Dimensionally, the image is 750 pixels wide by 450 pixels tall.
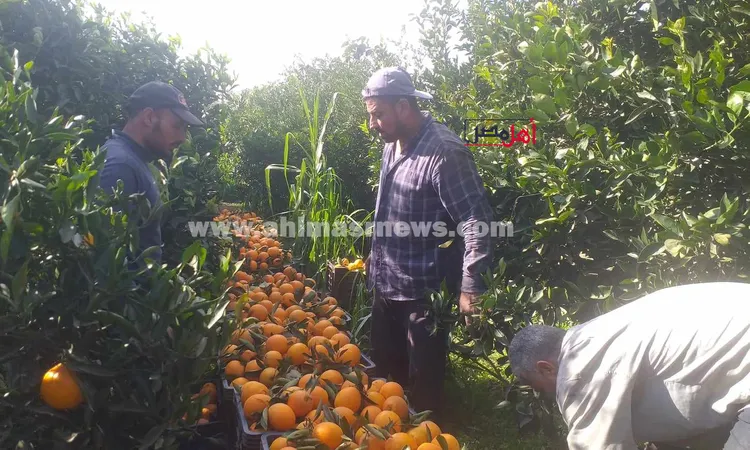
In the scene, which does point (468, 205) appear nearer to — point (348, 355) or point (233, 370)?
point (348, 355)

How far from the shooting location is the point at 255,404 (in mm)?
1988

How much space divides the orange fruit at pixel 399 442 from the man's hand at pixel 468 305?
767mm

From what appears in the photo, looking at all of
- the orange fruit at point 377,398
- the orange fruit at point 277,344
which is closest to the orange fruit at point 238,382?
the orange fruit at point 277,344

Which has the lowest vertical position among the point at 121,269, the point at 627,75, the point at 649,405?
the point at 649,405

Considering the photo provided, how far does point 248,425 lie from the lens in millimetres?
1950

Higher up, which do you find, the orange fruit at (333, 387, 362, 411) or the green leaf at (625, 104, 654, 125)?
the green leaf at (625, 104, 654, 125)

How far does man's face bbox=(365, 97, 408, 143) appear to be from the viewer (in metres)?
2.84

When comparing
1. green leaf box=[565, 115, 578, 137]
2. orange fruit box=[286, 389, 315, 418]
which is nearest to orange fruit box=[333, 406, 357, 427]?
orange fruit box=[286, 389, 315, 418]

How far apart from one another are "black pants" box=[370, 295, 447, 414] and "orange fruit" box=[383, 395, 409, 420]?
614 mm

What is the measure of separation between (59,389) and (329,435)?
796mm

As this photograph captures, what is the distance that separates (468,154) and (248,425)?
158 cm

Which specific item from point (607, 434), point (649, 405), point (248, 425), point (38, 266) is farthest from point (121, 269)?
point (649, 405)

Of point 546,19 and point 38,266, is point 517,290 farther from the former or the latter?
point 38,266

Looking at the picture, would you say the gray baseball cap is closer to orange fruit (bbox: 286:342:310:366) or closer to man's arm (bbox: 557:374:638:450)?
orange fruit (bbox: 286:342:310:366)
